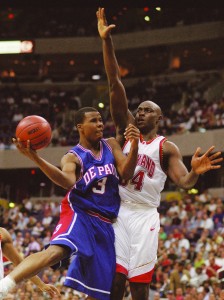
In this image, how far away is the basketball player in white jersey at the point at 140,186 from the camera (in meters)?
7.28

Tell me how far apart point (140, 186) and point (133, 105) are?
75.7ft

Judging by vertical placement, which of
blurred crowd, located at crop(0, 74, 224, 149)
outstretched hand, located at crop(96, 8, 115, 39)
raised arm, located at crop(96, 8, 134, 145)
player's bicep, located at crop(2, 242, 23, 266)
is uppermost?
blurred crowd, located at crop(0, 74, 224, 149)

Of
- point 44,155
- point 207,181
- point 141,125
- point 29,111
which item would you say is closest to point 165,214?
point 207,181

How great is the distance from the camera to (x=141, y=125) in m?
7.59

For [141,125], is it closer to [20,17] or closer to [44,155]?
[44,155]

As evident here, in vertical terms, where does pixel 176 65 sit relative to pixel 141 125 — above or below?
above

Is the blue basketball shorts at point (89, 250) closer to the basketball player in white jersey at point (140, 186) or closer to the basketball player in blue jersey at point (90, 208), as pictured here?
the basketball player in blue jersey at point (90, 208)

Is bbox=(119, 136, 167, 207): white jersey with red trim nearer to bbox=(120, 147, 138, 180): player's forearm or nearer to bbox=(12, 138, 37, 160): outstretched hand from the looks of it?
bbox=(120, 147, 138, 180): player's forearm

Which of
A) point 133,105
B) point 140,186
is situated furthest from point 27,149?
point 133,105

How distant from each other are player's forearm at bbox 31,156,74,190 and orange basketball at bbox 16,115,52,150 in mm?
181

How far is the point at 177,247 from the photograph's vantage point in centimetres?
1700

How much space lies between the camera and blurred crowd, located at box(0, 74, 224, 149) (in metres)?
27.1

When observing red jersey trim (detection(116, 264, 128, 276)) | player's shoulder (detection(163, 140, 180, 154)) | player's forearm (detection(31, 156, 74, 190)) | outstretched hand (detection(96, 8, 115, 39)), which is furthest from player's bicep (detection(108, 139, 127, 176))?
outstretched hand (detection(96, 8, 115, 39))

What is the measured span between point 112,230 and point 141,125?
1.12 metres
